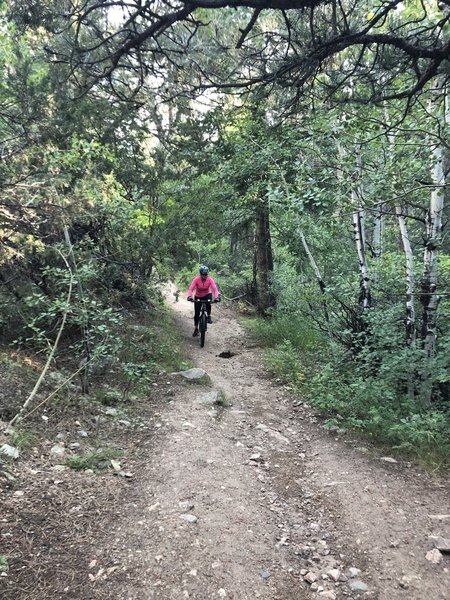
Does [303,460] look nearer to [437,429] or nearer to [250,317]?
[437,429]

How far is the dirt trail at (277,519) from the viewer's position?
3.01 metres

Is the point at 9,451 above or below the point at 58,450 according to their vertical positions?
above

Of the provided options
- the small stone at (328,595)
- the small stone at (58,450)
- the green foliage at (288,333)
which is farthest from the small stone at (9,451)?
the green foliage at (288,333)

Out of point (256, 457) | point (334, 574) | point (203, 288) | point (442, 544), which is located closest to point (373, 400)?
point (256, 457)

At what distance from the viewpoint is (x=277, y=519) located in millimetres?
3846

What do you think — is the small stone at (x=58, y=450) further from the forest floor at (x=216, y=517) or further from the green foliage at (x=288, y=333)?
the green foliage at (x=288, y=333)

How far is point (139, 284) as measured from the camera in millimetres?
8875

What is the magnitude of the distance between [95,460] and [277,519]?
2.06 metres

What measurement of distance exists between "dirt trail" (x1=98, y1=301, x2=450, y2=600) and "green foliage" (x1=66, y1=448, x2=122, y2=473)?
473 mm

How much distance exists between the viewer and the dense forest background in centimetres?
360

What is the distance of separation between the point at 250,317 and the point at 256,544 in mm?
11735

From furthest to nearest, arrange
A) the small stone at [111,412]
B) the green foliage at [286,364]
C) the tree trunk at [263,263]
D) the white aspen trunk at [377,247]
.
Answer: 1. the tree trunk at [263,263]
2. the green foliage at [286,364]
3. the white aspen trunk at [377,247]
4. the small stone at [111,412]

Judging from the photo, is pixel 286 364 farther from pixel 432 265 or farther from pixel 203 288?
pixel 432 265

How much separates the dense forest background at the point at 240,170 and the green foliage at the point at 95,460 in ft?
3.75
